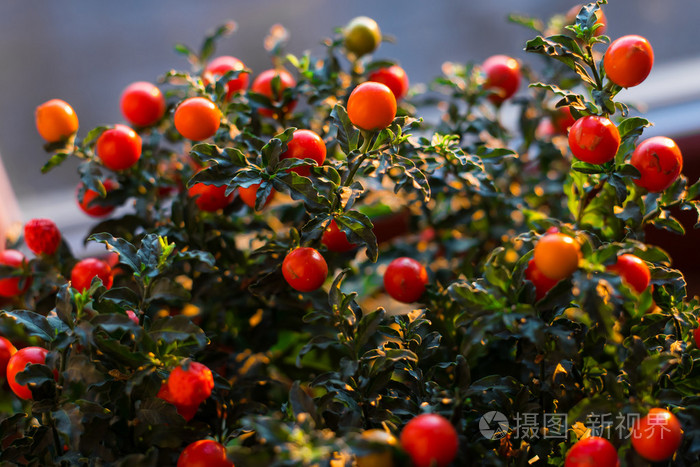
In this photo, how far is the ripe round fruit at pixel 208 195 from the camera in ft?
2.08

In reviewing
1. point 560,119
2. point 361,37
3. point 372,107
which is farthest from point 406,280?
point 560,119

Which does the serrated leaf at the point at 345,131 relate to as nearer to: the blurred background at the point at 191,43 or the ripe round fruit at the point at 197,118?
the ripe round fruit at the point at 197,118

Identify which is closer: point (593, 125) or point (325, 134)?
point (593, 125)

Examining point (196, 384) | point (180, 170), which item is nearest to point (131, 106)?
point (180, 170)

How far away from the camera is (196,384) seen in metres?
0.48

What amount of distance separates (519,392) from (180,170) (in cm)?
46

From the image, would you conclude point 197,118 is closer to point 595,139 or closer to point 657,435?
point 595,139

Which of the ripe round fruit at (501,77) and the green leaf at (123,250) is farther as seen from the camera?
the ripe round fruit at (501,77)

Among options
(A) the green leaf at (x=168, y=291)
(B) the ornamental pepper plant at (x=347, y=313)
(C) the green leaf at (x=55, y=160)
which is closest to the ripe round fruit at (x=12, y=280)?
(B) the ornamental pepper plant at (x=347, y=313)

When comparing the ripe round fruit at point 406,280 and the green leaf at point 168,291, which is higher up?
the ripe round fruit at point 406,280

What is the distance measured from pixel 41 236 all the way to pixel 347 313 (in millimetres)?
350

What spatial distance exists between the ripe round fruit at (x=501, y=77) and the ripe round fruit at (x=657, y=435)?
469 millimetres

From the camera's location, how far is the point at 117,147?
24.9 inches

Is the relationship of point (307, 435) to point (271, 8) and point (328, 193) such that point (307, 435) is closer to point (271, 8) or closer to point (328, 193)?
point (328, 193)
